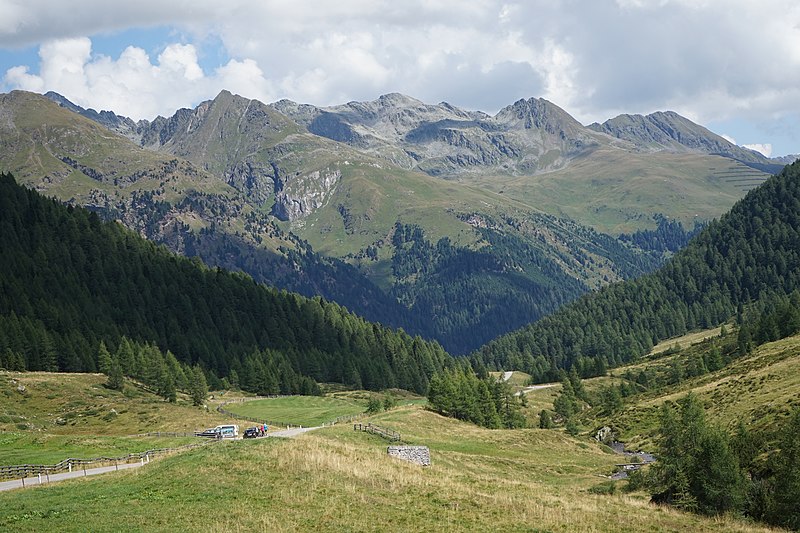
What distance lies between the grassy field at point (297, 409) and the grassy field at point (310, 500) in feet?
159

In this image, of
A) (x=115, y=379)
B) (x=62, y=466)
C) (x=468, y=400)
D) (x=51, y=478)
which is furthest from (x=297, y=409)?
(x=51, y=478)

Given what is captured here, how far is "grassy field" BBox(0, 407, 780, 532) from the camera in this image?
36.7 meters

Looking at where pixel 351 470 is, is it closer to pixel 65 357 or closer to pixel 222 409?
pixel 222 409

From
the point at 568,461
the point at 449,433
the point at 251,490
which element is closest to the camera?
the point at 251,490

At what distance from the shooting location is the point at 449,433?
3622 inches

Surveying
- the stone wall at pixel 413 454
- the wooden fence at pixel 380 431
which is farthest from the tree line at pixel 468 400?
the stone wall at pixel 413 454

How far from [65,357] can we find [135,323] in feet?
141

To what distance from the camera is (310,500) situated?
40.9m

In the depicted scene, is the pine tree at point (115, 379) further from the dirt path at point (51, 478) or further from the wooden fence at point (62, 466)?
the dirt path at point (51, 478)

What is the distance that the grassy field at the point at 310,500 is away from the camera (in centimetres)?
3666

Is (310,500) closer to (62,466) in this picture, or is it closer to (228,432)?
(62,466)

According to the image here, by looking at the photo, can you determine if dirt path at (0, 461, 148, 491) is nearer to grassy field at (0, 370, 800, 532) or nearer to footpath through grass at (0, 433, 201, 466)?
grassy field at (0, 370, 800, 532)

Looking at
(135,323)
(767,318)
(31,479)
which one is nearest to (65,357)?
(135,323)

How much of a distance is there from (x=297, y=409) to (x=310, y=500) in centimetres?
8154
